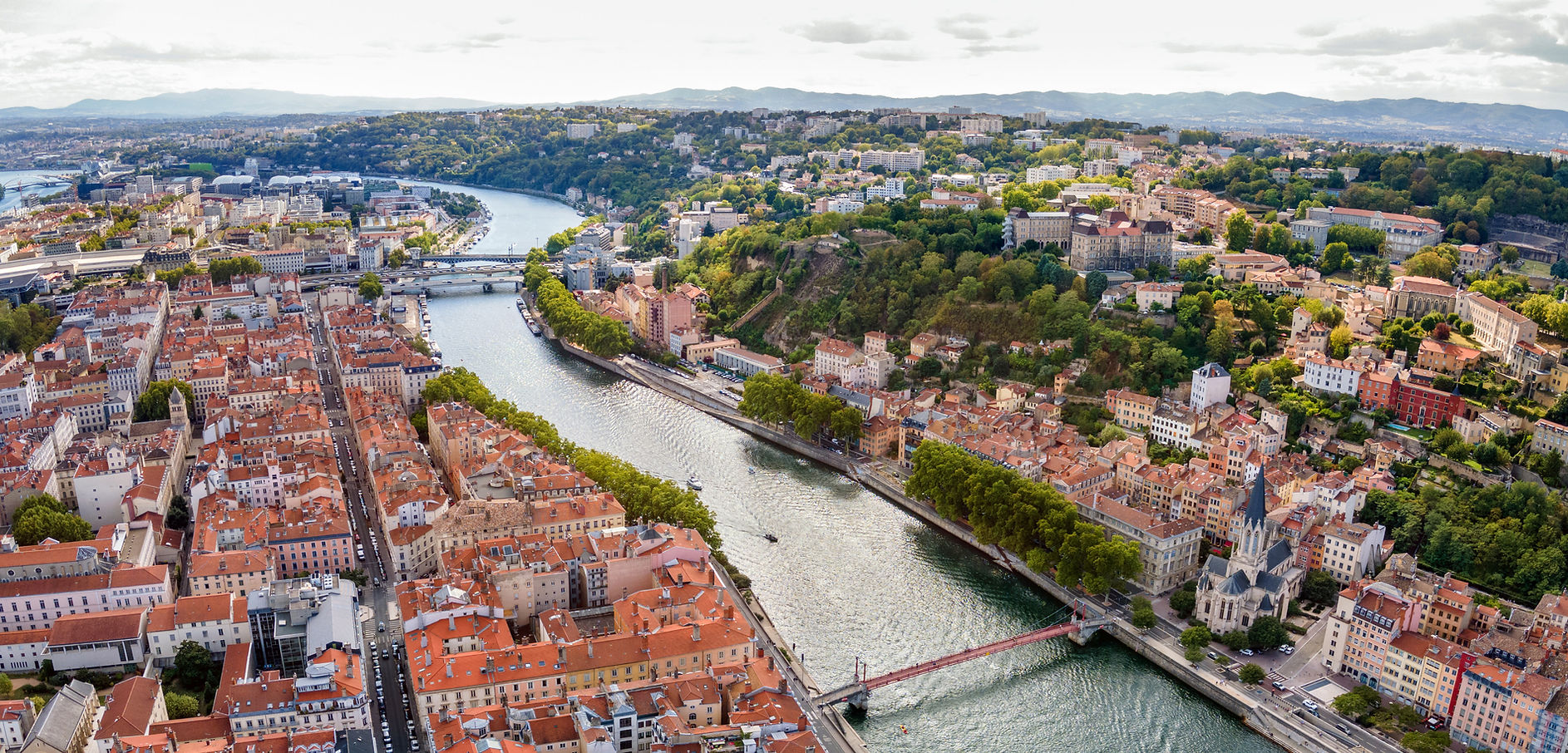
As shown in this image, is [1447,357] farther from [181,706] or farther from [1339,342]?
[181,706]

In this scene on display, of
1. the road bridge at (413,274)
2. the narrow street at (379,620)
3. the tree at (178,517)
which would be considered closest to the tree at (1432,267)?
the narrow street at (379,620)

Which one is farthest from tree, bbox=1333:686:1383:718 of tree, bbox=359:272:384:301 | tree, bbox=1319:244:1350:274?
tree, bbox=359:272:384:301

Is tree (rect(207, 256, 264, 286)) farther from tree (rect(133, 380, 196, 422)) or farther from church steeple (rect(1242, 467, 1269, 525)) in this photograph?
church steeple (rect(1242, 467, 1269, 525))

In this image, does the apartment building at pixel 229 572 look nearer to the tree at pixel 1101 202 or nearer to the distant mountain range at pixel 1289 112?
the tree at pixel 1101 202

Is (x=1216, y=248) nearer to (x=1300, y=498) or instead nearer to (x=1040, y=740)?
(x=1300, y=498)

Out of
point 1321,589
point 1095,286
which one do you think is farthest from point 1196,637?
point 1095,286
